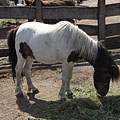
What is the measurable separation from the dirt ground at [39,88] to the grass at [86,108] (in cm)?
23

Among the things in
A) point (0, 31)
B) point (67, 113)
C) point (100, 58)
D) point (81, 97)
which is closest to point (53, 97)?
point (81, 97)

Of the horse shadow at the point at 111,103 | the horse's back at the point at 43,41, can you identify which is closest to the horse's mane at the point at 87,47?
the horse's back at the point at 43,41

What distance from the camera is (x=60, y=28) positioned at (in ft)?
15.1

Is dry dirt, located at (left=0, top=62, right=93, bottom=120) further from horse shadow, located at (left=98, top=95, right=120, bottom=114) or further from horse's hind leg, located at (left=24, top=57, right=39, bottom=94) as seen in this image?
horse shadow, located at (left=98, top=95, right=120, bottom=114)

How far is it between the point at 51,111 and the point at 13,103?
947 millimetres

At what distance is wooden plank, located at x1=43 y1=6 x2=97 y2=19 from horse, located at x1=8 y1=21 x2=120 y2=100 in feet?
7.77

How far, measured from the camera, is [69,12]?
24.3 ft

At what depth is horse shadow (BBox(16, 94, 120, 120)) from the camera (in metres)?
4.23

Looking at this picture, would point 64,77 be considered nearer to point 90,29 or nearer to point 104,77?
point 104,77

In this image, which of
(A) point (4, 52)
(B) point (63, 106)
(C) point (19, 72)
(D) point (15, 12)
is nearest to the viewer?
(B) point (63, 106)

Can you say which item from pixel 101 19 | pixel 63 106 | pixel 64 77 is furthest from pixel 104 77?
pixel 101 19

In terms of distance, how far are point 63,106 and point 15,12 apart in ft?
12.2

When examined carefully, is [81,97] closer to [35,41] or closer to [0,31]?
[35,41]

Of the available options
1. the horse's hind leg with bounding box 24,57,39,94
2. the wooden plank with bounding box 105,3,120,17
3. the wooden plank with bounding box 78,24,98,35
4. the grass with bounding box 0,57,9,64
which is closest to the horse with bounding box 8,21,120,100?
the horse's hind leg with bounding box 24,57,39,94
